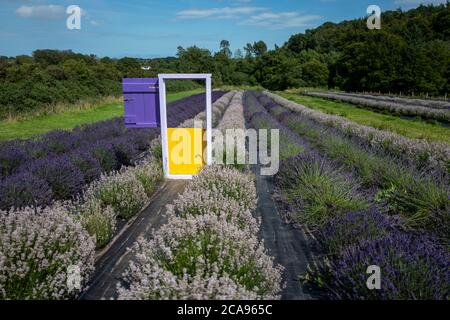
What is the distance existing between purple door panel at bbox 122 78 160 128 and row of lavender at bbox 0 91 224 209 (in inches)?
42.8

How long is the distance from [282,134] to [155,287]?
8.33m

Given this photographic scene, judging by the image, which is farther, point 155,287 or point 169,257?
point 169,257

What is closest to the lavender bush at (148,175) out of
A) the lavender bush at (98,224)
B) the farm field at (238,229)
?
the farm field at (238,229)

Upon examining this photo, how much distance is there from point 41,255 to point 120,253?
1336 mm

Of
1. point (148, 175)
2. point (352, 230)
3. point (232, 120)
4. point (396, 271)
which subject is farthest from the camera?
point (232, 120)

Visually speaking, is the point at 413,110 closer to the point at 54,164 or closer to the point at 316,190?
the point at 316,190

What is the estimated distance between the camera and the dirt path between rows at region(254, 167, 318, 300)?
349 cm

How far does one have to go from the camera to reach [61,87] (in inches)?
973

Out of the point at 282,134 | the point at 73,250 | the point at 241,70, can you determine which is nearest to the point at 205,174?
the point at 73,250

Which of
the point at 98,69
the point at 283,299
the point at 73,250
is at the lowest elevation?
the point at 283,299

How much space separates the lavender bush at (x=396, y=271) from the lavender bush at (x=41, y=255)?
89.7 inches

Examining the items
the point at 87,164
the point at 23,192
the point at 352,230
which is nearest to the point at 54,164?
the point at 87,164

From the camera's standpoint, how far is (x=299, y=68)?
8094 cm
